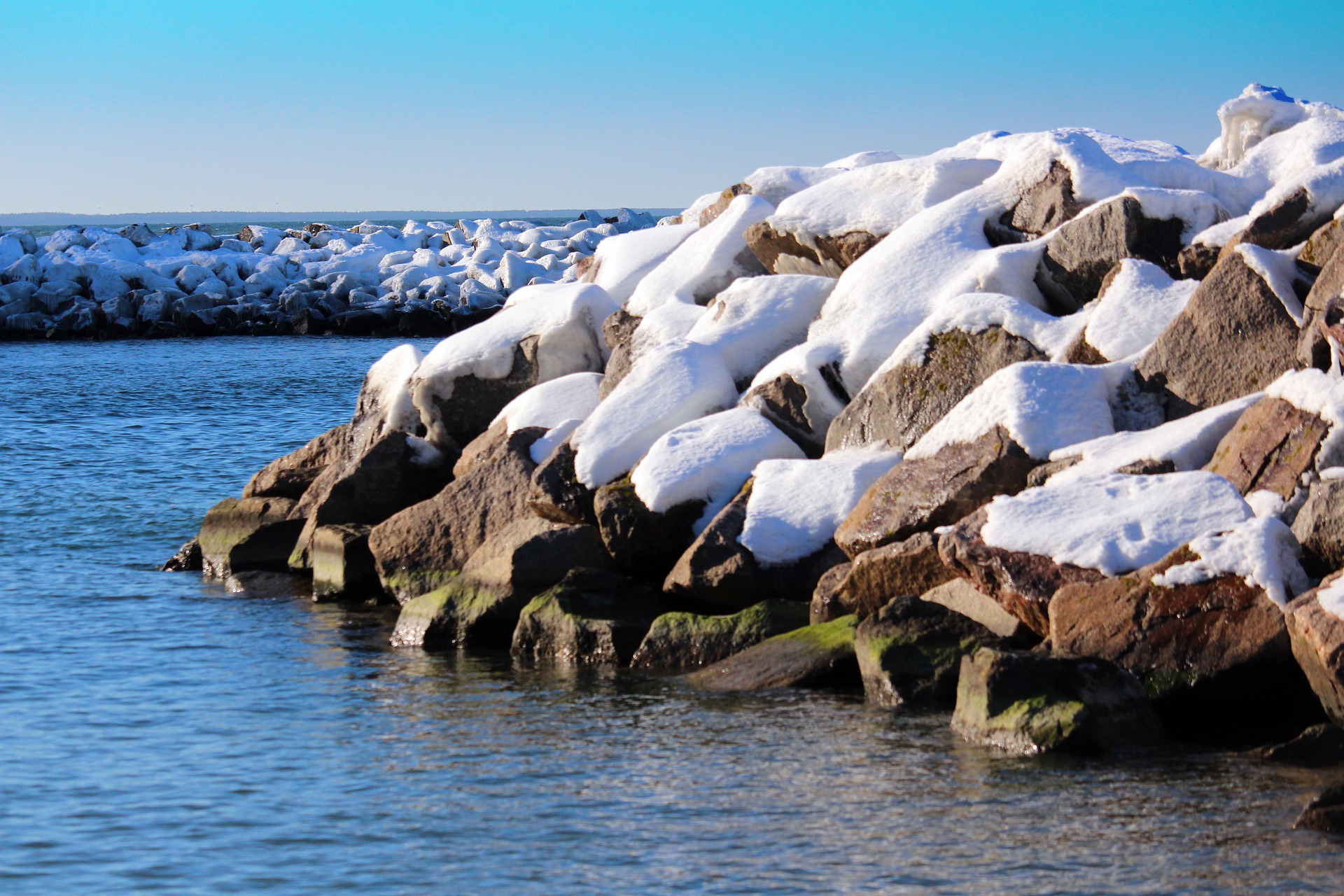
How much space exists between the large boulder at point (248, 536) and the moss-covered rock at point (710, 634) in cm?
675

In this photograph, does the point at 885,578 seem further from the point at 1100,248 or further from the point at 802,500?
the point at 1100,248

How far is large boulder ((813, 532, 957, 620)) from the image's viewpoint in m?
12.0

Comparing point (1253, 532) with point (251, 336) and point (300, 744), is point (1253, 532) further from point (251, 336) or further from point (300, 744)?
point (251, 336)

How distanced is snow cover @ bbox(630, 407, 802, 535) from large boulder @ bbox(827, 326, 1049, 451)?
750 mm

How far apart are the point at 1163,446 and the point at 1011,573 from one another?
81.2 inches

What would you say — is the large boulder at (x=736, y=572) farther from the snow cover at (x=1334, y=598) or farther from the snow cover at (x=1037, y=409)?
the snow cover at (x=1334, y=598)

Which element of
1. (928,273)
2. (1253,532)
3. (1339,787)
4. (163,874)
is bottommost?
(163,874)

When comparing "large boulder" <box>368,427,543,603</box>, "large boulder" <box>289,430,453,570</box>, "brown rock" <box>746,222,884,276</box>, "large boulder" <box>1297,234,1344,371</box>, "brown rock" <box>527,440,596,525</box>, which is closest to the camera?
"large boulder" <box>1297,234,1344,371</box>

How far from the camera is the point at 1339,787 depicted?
8.12 metres

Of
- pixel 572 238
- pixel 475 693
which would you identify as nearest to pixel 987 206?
pixel 475 693

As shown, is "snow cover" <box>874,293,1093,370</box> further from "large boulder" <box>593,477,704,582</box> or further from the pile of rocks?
the pile of rocks

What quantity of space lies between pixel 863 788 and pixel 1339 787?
2719 mm

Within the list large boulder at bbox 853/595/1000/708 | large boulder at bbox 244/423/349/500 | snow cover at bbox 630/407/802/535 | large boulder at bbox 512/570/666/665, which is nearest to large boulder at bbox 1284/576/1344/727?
large boulder at bbox 853/595/1000/708

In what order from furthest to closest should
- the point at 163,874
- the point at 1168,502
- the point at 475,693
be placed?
1. the point at 475,693
2. the point at 1168,502
3. the point at 163,874
